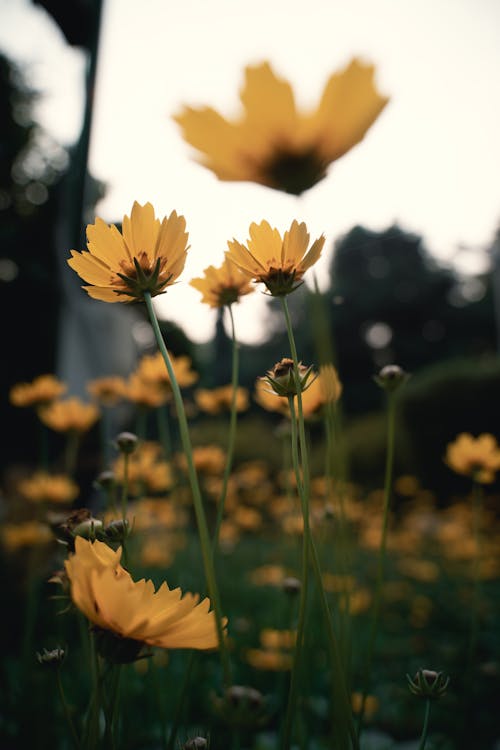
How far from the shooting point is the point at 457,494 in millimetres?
6895

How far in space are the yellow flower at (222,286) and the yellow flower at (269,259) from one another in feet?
0.56

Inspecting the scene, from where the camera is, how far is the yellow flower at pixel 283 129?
0.44 m

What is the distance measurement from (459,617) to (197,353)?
11.1 feet

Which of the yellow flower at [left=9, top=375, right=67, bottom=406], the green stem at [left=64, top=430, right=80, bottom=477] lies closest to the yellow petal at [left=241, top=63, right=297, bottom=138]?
the green stem at [left=64, top=430, right=80, bottom=477]

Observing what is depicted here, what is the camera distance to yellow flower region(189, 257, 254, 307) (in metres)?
0.64

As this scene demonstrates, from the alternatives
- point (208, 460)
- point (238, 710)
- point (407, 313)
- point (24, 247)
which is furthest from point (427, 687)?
point (407, 313)

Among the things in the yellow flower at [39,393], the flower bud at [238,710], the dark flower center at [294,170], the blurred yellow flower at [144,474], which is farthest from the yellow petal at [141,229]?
the yellow flower at [39,393]

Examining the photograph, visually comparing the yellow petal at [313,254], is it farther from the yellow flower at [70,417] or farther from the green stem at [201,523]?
the yellow flower at [70,417]

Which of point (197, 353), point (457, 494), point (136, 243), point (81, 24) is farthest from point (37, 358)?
point (136, 243)

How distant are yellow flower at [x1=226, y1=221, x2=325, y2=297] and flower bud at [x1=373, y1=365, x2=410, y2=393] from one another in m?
0.26

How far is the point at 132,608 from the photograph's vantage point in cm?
32

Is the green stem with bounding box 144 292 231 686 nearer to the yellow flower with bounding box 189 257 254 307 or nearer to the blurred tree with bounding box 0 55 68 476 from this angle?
the yellow flower with bounding box 189 257 254 307

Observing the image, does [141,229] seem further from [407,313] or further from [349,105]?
[407,313]

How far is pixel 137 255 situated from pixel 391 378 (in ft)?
1.24
